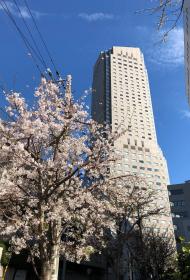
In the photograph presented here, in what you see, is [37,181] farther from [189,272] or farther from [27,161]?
[189,272]

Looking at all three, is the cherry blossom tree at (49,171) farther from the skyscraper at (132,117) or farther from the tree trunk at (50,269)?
the skyscraper at (132,117)

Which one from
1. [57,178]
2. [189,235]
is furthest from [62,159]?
[189,235]

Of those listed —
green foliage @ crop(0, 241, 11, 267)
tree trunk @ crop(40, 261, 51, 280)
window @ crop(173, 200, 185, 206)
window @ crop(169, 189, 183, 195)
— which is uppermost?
window @ crop(169, 189, 183, 195)

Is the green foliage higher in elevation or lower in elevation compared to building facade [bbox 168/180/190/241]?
lower

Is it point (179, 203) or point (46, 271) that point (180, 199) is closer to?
point (179, 203)

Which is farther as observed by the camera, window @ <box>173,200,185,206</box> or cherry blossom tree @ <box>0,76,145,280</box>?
window @ <box>173,200,185,206</box>

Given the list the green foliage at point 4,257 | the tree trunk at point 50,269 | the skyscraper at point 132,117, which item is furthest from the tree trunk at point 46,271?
the skyscraper at point 132,117

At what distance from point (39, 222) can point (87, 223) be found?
153 inches

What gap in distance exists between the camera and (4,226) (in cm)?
1254

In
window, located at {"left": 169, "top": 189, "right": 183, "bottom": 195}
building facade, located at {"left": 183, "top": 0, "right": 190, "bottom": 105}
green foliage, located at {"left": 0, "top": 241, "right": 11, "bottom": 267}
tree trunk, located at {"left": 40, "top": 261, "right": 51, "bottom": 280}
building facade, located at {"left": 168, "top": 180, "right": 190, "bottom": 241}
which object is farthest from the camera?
window, located at {"left": 169, "top": 189, "right": 183, "bottom": 195}

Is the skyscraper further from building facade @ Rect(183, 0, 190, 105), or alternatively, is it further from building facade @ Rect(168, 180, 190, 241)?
building facade @ Rect(183, 0, 190, 105)

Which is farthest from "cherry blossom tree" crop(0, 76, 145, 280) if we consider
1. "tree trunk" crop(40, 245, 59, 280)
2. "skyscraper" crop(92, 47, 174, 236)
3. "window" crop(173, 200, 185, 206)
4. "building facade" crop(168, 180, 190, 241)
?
"skyscraper" crop(92, 47, 174, 236)

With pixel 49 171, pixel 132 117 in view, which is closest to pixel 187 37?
pixel 49 171

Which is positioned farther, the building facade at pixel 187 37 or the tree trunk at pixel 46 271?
the building facade at pixel 187 37
